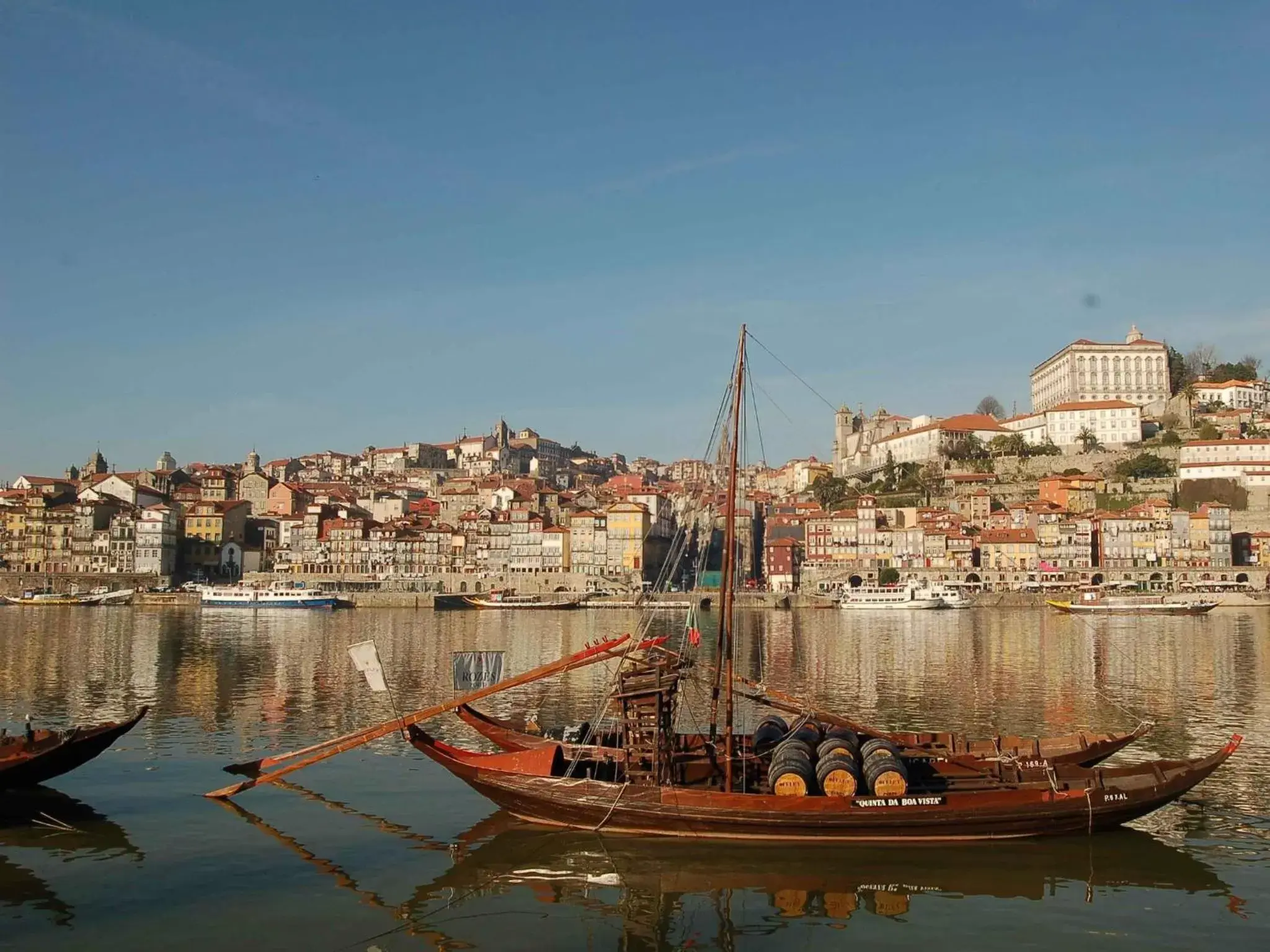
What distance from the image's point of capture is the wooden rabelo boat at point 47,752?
1638 cm

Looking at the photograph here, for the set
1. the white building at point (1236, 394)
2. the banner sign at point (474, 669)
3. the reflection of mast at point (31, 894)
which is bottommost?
the reflection of mast at point (31, 894)

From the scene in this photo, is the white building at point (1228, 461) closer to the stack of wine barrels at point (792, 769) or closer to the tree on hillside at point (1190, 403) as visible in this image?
the tree on hillside at point (1190, 403)

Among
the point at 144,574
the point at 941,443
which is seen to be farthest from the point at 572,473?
the point at 144,574

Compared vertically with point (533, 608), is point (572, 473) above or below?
above

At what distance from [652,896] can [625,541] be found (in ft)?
281

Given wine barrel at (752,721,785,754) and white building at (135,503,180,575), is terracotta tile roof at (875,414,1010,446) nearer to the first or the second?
white building at (135,503,180,575)

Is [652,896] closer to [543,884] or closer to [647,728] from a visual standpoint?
[543,884]

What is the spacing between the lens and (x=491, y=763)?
16.1m

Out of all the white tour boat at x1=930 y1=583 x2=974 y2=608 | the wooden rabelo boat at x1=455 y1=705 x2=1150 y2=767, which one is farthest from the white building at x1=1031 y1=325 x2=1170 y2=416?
the wooden rabelo boat at x1=455 y1=705 x2=1150 y2=767

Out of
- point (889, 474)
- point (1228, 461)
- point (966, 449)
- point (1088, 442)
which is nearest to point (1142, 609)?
point (1228, 461)

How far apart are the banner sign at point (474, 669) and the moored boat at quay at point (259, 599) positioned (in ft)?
229

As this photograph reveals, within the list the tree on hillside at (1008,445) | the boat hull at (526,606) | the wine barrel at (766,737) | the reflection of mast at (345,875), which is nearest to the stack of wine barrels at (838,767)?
the wine barrel at (766,737)

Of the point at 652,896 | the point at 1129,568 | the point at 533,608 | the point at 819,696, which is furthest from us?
the point at 1129,568

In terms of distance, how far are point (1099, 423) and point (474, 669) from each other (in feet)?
359
